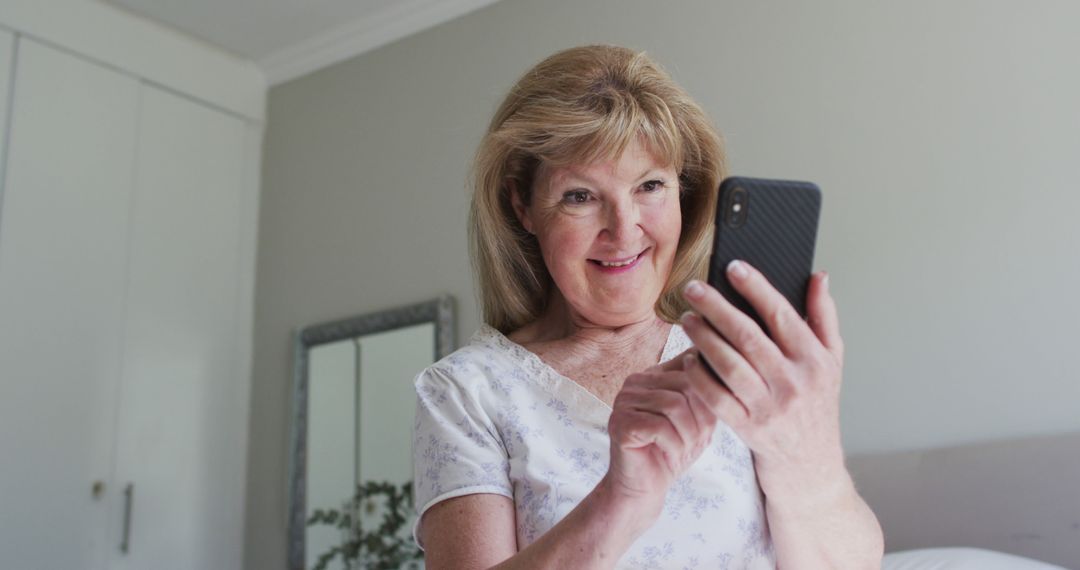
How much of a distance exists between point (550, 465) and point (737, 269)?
376 millimetres

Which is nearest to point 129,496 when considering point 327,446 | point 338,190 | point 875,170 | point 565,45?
point 327,446

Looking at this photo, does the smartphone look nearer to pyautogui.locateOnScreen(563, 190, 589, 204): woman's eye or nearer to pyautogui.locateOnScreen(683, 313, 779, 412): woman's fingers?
pyautogui.locateOnScreen(683, 313, 779, 412): woman's fingers

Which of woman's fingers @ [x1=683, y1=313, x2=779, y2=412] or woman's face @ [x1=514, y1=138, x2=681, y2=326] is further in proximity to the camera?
woman's face @ [x1=514, y1=138, x2=681, y2=326]

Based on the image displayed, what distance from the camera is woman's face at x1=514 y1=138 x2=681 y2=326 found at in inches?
44.9

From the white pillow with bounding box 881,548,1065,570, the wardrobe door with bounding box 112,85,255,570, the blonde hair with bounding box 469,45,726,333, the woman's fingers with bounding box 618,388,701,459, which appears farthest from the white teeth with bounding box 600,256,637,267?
the wardrobe door with bounding box 112,85,255,570

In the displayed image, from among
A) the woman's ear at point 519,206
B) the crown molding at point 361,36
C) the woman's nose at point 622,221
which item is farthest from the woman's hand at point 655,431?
the crown molding at point 361,36

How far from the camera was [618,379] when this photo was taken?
1167 millimetres

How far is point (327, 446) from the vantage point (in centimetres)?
328

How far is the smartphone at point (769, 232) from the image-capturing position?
816 mm

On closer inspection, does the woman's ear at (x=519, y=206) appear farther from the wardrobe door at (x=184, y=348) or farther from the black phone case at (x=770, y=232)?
the wardrobe door at (x=184, y=348)

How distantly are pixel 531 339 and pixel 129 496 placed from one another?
95.1 inches

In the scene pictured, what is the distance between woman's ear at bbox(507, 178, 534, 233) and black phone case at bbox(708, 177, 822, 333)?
465 mm

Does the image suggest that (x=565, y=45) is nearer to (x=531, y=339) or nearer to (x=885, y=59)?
(x=885, y=59)

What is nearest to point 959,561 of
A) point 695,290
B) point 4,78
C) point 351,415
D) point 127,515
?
point 695,290
